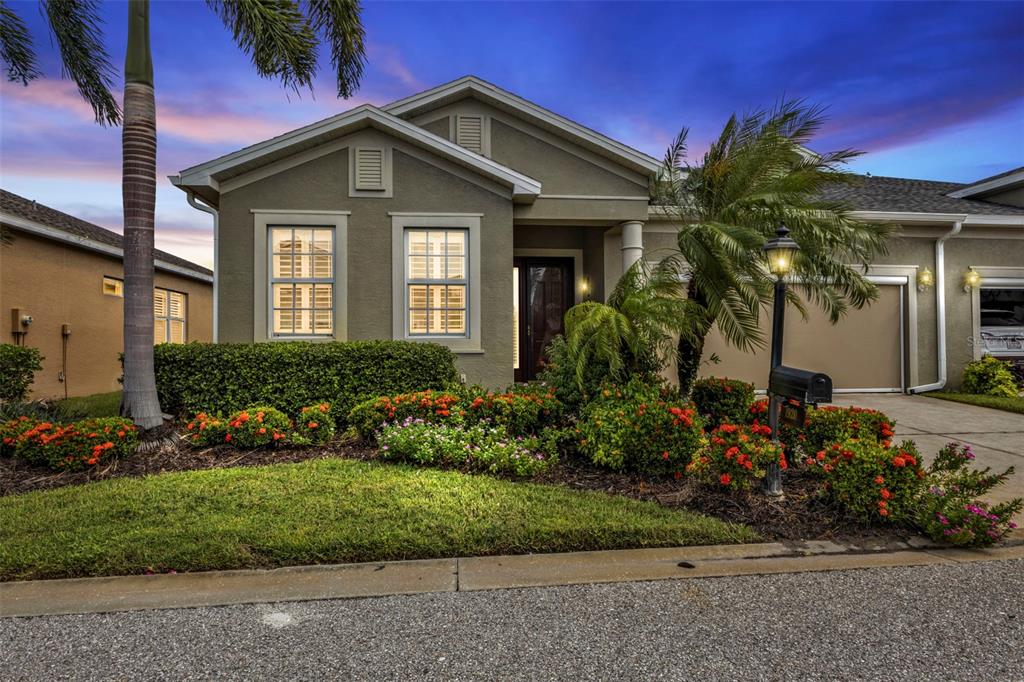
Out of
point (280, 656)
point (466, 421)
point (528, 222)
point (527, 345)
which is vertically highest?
point (528, 222)

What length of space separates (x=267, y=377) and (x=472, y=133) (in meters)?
5.57

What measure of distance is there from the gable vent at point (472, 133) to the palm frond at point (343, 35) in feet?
8.24

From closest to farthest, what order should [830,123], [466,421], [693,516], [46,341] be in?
1. [693,516]
2. [466,421]
3. [830,123]
4. [46,341]

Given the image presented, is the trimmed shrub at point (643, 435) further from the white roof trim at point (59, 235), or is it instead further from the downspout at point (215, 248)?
the white roof trim at point (59, 235)

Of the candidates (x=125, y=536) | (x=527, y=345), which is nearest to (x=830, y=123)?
(x=527, y=345)

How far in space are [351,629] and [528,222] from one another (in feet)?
24.7

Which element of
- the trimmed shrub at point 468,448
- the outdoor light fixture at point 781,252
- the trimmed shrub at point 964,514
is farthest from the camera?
the trimmed shrub at point 468,448

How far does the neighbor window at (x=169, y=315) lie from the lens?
A: 533 inches

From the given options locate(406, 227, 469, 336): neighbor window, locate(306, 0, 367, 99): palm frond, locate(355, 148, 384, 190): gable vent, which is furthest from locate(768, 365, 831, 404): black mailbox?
locate(306, 0, 367, 99): palm frond

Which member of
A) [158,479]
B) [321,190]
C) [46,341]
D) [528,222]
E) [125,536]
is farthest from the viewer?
[46,341]

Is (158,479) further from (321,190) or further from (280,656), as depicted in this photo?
(321,190)

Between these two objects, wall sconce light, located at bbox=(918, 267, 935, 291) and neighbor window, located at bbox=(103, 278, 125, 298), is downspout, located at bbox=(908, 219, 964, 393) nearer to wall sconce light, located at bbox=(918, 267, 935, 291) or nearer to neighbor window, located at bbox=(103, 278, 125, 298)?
wall sconce light, located at bbox=(918, 267, 935, 291)

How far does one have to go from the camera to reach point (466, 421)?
5.59 meters

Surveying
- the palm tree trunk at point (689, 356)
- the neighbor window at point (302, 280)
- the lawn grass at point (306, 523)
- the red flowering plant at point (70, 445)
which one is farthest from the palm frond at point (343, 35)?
the lawn grass at point (306, 523)
